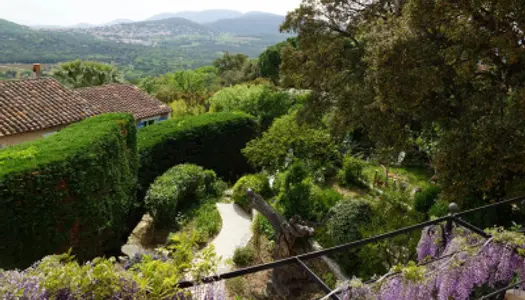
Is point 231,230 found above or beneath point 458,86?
beneath

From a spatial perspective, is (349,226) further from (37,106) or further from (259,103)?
(259,103)

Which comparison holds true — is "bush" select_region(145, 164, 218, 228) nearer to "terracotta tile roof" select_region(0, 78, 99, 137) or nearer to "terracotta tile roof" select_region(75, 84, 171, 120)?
"terracotta tile roof" select_region(0, 78, 99, 137)

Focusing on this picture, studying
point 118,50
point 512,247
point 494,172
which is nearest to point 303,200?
point 494,172

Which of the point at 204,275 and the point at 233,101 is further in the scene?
the point at 233,101

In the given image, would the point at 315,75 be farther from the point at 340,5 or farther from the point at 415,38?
the point at 415,38

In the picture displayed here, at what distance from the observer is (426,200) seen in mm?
11977

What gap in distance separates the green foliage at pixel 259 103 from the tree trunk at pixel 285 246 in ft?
53.4

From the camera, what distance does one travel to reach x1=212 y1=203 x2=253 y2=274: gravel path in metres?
11.8

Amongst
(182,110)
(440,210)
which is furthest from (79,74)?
(440,210)

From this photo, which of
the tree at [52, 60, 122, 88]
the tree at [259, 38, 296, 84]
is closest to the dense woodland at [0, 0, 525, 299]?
the tree at [52, 60, 122, 88]

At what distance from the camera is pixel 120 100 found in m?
20.8

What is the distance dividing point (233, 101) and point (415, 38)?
18.3 meters

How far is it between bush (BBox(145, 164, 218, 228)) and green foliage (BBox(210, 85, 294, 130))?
380 inches

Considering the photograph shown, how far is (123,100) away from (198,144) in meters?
6.23
